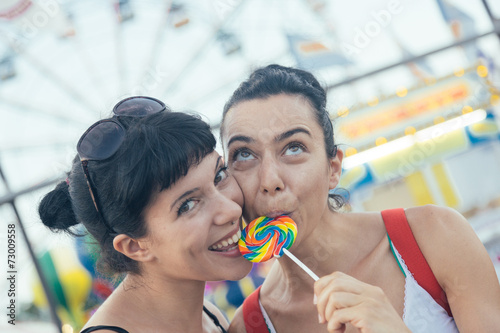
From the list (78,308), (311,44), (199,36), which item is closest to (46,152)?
(199,36)

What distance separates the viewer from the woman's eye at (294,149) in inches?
82.1

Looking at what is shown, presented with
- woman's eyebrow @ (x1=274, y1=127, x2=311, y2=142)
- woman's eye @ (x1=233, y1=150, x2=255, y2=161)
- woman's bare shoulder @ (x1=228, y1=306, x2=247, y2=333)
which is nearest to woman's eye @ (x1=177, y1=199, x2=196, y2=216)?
woman's eye @ (x1=233, y1=150, x2=255, y2=161)

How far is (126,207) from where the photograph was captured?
185cm

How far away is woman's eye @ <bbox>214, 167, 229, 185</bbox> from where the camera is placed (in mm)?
2035

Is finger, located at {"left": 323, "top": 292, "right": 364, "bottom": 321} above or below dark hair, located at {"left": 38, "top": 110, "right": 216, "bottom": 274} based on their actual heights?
below

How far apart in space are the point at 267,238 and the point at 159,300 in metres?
0.60

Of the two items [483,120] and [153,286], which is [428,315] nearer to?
[153,286]

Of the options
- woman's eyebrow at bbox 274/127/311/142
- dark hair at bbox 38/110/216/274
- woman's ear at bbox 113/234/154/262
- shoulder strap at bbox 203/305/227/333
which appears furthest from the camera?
shoulder strap at bbox 203/305/227/333

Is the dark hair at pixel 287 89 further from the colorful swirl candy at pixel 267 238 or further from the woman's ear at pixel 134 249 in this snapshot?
the woman's ear at pixel 134 249

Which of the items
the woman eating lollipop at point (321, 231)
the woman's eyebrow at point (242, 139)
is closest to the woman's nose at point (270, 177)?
the woman eating lollipop at point (321, 231)

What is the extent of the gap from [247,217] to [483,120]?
7654mm

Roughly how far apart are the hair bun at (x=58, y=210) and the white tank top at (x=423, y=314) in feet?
5.05

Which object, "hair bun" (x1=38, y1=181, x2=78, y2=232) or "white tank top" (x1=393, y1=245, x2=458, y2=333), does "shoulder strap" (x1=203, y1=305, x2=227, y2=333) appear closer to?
"hair bun" (x1=38, y1=181, x2=78, y2=232)

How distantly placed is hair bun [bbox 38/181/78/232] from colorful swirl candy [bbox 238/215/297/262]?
0.81m
